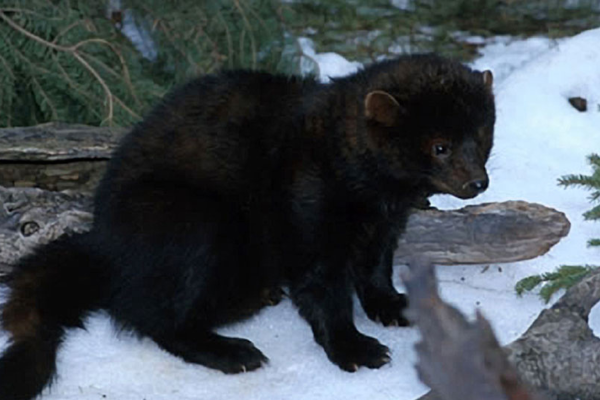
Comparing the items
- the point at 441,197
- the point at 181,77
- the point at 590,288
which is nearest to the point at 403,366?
the point at 590,288

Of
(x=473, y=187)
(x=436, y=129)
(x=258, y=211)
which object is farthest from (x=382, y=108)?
(x=258, y=211)

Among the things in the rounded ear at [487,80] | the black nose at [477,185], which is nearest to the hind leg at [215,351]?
the black nose at [477,185]

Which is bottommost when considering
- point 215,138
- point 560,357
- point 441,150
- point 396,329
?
point 396,329

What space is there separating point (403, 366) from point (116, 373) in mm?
815

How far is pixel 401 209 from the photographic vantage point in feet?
10.2

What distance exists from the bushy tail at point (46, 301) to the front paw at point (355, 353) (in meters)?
0.73

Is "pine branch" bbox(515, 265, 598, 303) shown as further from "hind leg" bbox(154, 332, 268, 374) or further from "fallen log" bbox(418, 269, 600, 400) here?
"hind leg" bbox(154, 332, 268, 374)

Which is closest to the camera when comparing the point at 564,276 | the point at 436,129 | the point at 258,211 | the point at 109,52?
the point at 436,129

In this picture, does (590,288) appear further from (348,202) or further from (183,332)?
(183,332)

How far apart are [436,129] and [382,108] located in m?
0.15

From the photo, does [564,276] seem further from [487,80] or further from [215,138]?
[215,138]

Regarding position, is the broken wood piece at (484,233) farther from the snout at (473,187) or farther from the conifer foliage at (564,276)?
the snout at (473,187)

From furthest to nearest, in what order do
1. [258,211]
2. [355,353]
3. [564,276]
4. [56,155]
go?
[56,155], [564,276], [258,211], [355,353]

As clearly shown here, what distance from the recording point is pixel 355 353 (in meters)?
3.04
